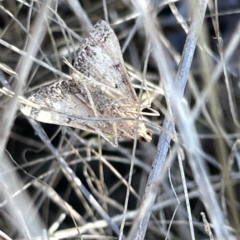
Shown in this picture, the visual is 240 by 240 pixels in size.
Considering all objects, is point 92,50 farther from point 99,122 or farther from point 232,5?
point 232,5

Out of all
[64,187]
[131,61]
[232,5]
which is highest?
[232,5]

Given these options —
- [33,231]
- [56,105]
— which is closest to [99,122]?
[56,105]

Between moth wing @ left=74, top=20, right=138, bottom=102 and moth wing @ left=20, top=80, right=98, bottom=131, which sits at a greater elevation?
moth wing @ left=74, top=20, right=138, bottom=102

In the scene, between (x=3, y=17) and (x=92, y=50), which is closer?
(x=92, y=50)

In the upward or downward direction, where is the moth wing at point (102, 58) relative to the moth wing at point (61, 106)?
upward

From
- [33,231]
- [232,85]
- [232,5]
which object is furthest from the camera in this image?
[232,5]
